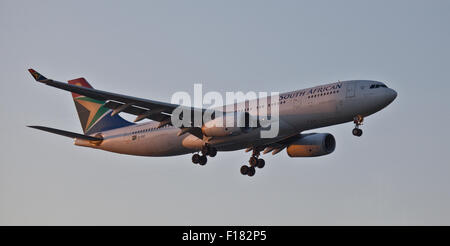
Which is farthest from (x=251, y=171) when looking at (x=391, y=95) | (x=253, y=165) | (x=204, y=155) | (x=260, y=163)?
(x=391, y=95)

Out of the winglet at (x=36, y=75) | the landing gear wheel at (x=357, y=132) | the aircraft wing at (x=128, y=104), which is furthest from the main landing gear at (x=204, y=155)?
the winglet at (x=36, y=75)

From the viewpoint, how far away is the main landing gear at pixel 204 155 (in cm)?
4419

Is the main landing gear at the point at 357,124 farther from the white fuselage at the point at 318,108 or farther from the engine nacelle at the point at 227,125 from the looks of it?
the engine nacelle at the point at 227,125

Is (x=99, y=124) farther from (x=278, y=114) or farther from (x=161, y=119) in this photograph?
(x=278, y=114)

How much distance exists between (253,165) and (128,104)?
11.3 meters

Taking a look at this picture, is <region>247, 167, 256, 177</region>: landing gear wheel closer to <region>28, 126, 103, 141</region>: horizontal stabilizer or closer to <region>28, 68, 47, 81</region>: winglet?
<region>28, 126, 103, 141</region>: horizontal stabilizer

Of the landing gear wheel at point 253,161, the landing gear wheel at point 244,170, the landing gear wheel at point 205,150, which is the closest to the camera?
the landing gear wheel at point 205,150

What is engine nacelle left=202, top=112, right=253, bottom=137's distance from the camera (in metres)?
41.1

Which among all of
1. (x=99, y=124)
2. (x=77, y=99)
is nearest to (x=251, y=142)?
(x=99, y=124)

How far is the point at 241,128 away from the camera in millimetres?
41406

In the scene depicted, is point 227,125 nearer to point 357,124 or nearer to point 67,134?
point 357,124

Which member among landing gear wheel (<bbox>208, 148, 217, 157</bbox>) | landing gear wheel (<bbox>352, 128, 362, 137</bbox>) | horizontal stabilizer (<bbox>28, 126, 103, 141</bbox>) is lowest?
landing gear wheel (<bbox>352, 128, 362, 137</bbox>)

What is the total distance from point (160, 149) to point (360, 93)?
546 inches

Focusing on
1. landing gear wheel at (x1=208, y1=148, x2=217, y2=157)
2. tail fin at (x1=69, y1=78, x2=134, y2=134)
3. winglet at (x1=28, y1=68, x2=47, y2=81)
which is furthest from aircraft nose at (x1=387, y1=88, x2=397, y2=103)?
tail fin at (x1=69, y1=78, x2=134, y2=134)
